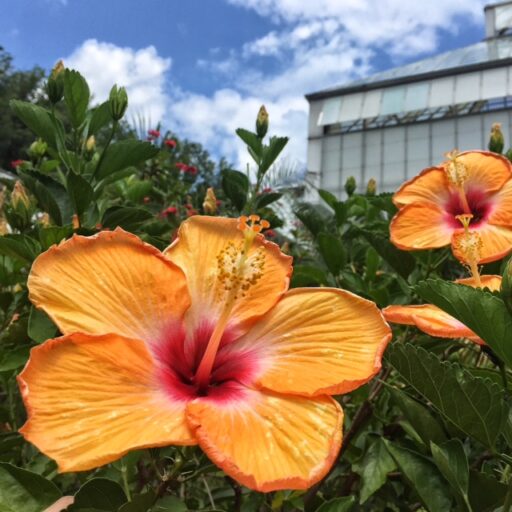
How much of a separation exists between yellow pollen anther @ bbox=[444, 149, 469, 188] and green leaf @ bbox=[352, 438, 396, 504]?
69 cm

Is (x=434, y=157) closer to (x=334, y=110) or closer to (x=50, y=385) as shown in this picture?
(x=334, y=110)

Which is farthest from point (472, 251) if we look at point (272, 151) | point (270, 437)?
point (272, 151)

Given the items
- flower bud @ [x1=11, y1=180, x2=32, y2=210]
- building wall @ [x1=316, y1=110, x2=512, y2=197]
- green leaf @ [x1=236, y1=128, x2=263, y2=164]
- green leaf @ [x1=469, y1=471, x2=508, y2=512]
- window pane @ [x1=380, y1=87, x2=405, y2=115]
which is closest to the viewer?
green leaf @ [x1=469, y1=471, x2=508, y2=512]

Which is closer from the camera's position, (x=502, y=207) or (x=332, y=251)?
(x=502, y=207)

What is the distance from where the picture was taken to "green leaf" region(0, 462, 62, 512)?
30.5 inches

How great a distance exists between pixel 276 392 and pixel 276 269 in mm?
254

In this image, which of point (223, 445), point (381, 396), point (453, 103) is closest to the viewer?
point (223, 445)

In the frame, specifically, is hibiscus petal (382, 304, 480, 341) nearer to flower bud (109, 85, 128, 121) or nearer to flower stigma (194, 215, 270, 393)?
flower stigma (194, 215, 270, 393)

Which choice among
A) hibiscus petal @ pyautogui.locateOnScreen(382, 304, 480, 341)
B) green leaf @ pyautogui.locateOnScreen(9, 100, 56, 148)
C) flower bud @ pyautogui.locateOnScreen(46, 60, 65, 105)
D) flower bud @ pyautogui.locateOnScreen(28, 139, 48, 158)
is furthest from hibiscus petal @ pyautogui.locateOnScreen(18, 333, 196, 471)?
flower bud @ pyautogui.locateOnScreen(28, 139, 48, 158)

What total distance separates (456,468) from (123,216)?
797mm

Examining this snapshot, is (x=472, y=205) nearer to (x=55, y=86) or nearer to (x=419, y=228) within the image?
(x=419, y=228)

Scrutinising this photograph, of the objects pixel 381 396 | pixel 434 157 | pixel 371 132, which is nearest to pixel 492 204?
pixel 381 396

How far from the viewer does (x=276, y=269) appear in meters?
0.98

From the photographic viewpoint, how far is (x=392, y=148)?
1728cm
